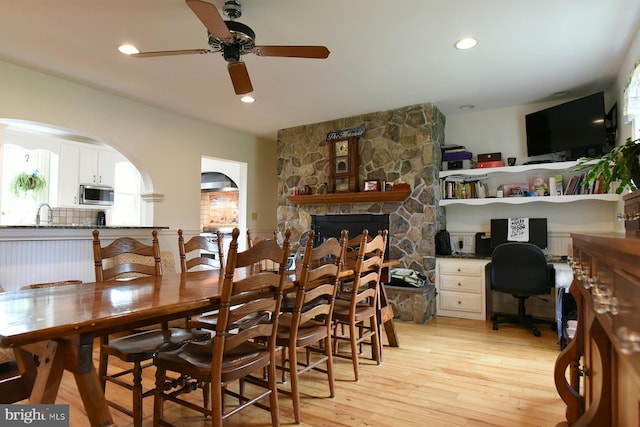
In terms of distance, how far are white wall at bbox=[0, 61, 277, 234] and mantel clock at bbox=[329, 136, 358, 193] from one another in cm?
162

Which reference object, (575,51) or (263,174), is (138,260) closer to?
(263,174)

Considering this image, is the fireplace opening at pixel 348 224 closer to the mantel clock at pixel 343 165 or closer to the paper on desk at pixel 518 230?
the mantel clock at pixel 343 165

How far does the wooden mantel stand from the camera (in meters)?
4.54

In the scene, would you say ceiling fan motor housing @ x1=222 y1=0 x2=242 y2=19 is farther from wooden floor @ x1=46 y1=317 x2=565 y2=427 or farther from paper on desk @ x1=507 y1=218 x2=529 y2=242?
paper on desk @ x1=507 y1=218 x2=529 y2=242

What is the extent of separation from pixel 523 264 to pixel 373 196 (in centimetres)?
182

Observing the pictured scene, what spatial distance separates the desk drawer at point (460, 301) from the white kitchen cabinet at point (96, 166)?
199 inches

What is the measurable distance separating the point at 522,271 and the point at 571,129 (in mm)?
1649

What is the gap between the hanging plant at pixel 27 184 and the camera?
501 centimetres

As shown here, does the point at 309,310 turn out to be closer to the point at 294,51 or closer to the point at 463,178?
the point at 294,51

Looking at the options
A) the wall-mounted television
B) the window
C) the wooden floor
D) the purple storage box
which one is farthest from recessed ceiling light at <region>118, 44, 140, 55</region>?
the wall-mounted television

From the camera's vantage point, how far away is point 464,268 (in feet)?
14.0

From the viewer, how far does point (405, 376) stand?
103 inches

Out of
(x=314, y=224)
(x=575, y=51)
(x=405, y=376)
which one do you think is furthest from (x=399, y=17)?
(x=314, y=224)

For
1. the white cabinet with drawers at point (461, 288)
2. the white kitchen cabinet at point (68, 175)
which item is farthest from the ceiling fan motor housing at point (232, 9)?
the white kitchen cabinet at point (68, 175)
